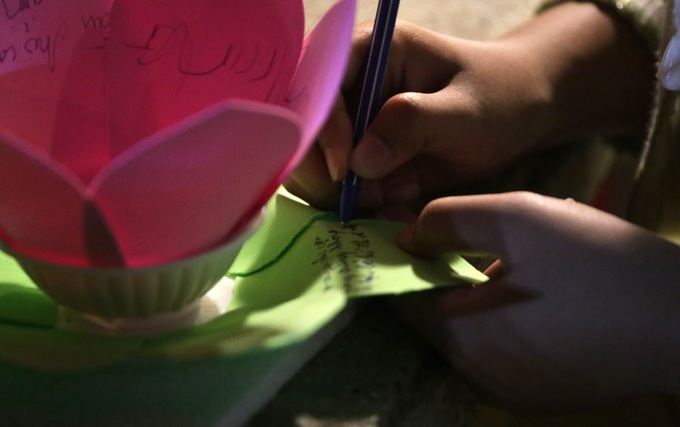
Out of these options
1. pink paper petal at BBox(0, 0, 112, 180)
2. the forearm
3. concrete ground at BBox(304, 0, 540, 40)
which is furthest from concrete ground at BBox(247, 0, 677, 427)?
concrete ground at BBox(304, 0, 540, 40)

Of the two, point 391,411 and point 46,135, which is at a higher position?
point 46,135

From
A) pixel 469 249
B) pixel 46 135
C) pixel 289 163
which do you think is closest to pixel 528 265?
pixel 469 249

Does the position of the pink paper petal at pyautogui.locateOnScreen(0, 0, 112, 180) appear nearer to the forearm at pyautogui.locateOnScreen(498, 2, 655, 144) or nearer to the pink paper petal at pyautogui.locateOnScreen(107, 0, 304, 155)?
the pink paper petal at pyautogui.locateOnScreen(107, 0, 304, 155)

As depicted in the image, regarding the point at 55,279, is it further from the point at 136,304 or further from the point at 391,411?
the point at 391,411

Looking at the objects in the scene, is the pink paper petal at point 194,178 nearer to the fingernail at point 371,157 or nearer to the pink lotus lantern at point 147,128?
the pink lotus lantern at point 147,128

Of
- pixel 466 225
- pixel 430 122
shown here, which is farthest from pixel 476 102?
pixel 466 225

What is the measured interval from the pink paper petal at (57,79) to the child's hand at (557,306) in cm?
19

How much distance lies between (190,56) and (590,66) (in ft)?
1.38

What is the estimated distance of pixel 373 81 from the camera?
41cm

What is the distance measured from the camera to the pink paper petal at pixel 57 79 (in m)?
0.33

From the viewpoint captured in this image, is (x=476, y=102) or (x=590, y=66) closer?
(x=476, y=102)

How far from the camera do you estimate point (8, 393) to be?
0.89 feet

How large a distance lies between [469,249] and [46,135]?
0.74 feet

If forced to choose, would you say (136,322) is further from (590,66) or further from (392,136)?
(590,66)
